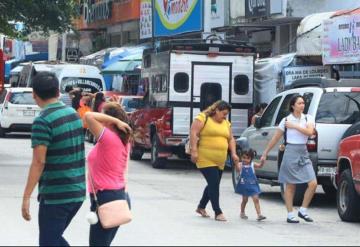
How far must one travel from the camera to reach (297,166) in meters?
12.9

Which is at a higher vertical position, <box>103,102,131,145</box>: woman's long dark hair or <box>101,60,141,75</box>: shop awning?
<box>101,60,141,75</box>: shop awning

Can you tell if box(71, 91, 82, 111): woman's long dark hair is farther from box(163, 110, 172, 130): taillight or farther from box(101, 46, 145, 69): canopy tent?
box(101, 46, 145, 69): canopy tent

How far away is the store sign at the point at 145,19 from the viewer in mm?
37844

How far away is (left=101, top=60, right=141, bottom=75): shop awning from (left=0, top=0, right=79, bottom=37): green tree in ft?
11.5

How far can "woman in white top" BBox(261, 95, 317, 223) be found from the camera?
1283cm

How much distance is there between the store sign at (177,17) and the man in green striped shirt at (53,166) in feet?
84.1

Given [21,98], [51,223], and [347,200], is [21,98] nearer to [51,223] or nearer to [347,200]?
[347,200]

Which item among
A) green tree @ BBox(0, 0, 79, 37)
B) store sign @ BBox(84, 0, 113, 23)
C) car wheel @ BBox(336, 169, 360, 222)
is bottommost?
car wheel @ BBox(336, 169, 360, 222)

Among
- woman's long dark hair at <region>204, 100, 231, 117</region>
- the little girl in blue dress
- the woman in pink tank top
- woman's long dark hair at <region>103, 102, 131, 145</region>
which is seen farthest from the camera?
the little girl in blue dress

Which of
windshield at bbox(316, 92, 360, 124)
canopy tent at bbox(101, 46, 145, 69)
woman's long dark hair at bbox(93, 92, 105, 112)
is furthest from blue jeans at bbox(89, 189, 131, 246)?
canopy tent at bbox(101, 46, 145, 69)

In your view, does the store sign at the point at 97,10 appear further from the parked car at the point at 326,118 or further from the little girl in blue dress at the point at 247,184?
the little girl in blue dress at the point at 247,184

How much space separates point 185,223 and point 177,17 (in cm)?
2325

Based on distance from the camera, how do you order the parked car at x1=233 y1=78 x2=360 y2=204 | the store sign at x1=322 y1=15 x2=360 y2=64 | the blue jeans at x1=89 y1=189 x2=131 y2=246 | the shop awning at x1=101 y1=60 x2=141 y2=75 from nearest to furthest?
the blue jeans at x1=89 y1=189 x2=131 y2=246 → the parked car at x1=233 y1=78 x2=360 y2=204 → the store sign at x1=322 y1=15 x2=360 y2=64 → the shop awning at x1=101 y1=60 x2=141 y2=75

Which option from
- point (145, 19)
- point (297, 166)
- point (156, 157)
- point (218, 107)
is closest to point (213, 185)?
point (218, 107)
